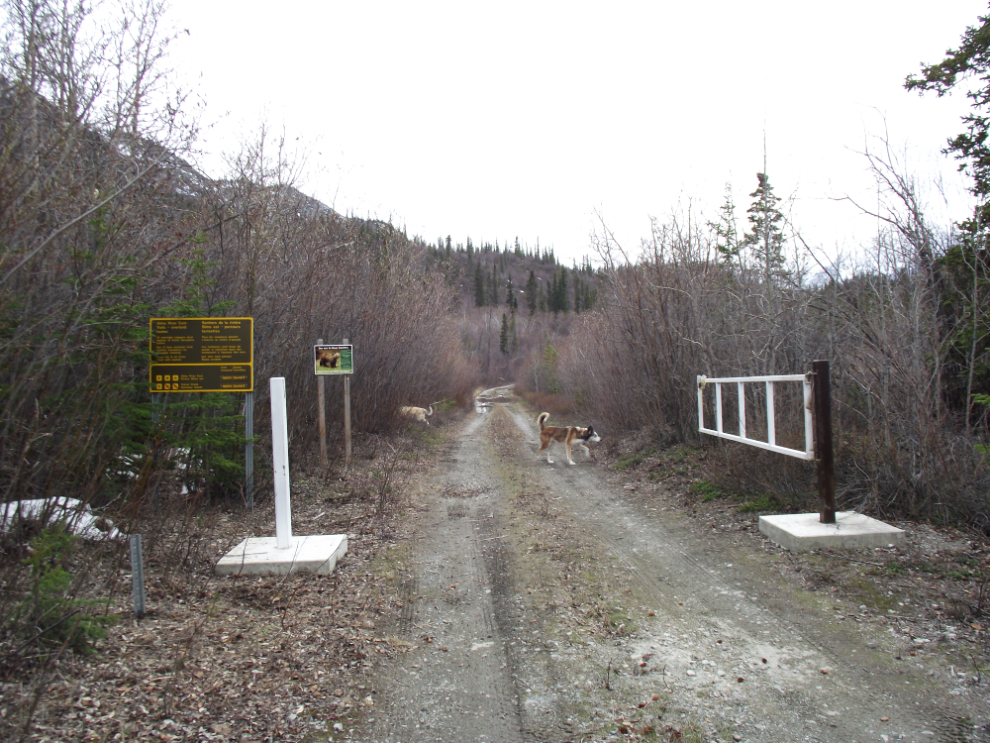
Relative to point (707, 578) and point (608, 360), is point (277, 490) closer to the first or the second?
point (707, 578)

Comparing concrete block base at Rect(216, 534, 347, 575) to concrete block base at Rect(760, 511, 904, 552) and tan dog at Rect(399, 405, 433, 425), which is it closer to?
concrete block base at Rect(760, 511, 904, 552)

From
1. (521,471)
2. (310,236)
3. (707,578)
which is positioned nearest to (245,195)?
(310,236)

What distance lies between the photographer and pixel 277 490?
5.96m

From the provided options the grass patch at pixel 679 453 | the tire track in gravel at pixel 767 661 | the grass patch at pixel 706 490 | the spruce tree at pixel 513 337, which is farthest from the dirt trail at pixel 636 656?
the spruce tree at pixel 513 337

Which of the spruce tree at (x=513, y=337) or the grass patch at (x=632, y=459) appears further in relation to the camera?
the spruce tree at (x=513, y=337)

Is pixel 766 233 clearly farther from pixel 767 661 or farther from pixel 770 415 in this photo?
pixel 767 661

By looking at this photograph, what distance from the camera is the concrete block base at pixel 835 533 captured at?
5500 millimetres

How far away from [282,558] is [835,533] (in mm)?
5094

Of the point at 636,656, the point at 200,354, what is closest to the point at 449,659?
the point at 636,656

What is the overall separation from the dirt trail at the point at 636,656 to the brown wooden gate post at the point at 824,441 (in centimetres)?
75

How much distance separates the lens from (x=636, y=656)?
390cm

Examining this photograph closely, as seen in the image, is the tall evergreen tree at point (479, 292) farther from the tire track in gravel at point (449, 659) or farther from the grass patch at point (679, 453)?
the tire track in gravel at point (449, 659)

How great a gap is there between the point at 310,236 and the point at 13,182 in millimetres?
7772

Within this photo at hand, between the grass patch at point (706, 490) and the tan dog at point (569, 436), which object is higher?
the tan dog at point (569, 436)
